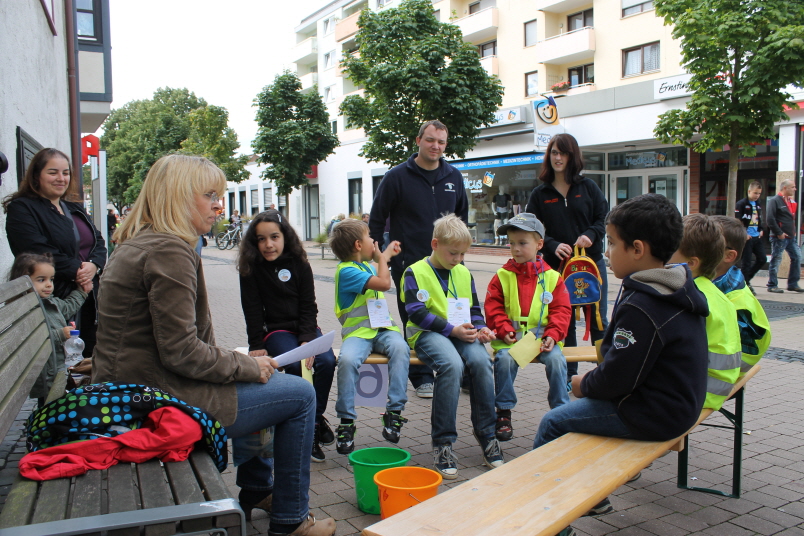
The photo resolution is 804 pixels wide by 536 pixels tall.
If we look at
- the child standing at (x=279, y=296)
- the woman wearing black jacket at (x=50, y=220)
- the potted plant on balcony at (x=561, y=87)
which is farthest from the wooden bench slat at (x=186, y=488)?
the potted plant on balcony at (x=561, y=87)

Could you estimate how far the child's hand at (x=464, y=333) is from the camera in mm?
4160

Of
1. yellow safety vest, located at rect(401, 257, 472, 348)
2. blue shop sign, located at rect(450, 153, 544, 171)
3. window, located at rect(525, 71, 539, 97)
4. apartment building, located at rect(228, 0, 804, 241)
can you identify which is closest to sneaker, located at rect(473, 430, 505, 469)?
yellow safety vest, located at rect(401, 257, 472, 348)

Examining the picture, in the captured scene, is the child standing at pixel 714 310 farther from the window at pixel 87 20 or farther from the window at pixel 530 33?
the window at pixel 530 33

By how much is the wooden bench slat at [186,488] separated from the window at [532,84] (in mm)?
22839

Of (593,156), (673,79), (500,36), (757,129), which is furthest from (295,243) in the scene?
(500,36)

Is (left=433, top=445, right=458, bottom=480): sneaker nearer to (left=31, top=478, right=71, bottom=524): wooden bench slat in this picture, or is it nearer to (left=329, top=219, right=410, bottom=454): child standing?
(left=329, top=219, right=410, bottom=454): child standing

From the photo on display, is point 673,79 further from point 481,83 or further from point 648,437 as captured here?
point 648,437

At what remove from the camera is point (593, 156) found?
2081 centimetres

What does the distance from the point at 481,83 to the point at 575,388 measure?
15736 millimetres

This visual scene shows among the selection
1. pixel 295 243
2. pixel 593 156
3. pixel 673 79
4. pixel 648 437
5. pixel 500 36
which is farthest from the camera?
pixel 500 36

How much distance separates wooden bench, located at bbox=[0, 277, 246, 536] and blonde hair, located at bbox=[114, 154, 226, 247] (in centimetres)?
59

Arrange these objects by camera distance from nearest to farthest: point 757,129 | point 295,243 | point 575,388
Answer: point 575,388 → point 295,243 → point 757,129

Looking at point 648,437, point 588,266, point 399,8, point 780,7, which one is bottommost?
point 648,437

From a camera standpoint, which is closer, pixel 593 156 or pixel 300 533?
pixel 300 533
